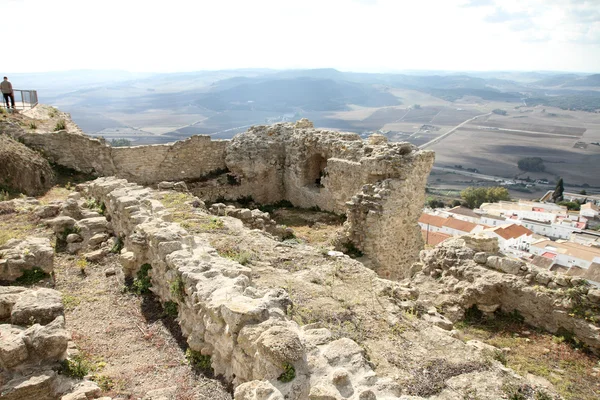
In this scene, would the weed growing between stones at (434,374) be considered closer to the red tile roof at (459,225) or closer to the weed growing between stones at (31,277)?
the weed growing between stones at (31,277)

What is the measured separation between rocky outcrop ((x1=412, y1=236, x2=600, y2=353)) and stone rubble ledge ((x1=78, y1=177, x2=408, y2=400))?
14.6 ft

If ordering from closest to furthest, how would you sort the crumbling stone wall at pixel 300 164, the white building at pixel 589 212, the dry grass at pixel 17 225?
the dry grass at pixel 17 225
the crumbling stone wall at pixel 300 164
the white building at pixel 589 212

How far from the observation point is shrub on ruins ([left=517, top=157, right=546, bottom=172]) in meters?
110

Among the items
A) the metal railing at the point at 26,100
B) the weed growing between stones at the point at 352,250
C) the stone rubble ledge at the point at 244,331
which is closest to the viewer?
the stone rubble ledge at the point at 244,331

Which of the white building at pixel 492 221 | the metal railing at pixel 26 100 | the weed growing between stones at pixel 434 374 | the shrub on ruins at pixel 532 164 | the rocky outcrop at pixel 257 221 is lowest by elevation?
the shrub on ruins at pixel 532 164

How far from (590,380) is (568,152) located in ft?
464

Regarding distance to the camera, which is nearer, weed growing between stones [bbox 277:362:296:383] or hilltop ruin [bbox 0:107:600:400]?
weed growing between stones [bbox 277:362:296:383]

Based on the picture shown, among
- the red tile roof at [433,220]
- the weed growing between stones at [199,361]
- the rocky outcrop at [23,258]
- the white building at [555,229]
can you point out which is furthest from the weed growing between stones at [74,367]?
the white building at [555,229]

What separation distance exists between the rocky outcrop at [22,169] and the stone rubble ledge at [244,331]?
7.83 meters

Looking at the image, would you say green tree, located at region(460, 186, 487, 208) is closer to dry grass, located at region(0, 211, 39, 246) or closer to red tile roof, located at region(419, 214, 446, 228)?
red tile roof, located at region(419, 214, 446, 228)

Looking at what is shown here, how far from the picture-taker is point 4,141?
46.1 feet

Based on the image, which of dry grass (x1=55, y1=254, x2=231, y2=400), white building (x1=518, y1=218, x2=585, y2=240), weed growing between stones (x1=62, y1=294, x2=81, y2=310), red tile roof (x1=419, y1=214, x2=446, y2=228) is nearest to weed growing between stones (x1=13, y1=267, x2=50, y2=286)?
dry grass (x1=55, y1=254, x2=231, y2=400)

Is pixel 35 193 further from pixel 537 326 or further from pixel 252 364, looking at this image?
pixel 537 326

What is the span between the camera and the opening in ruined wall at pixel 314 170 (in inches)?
684
